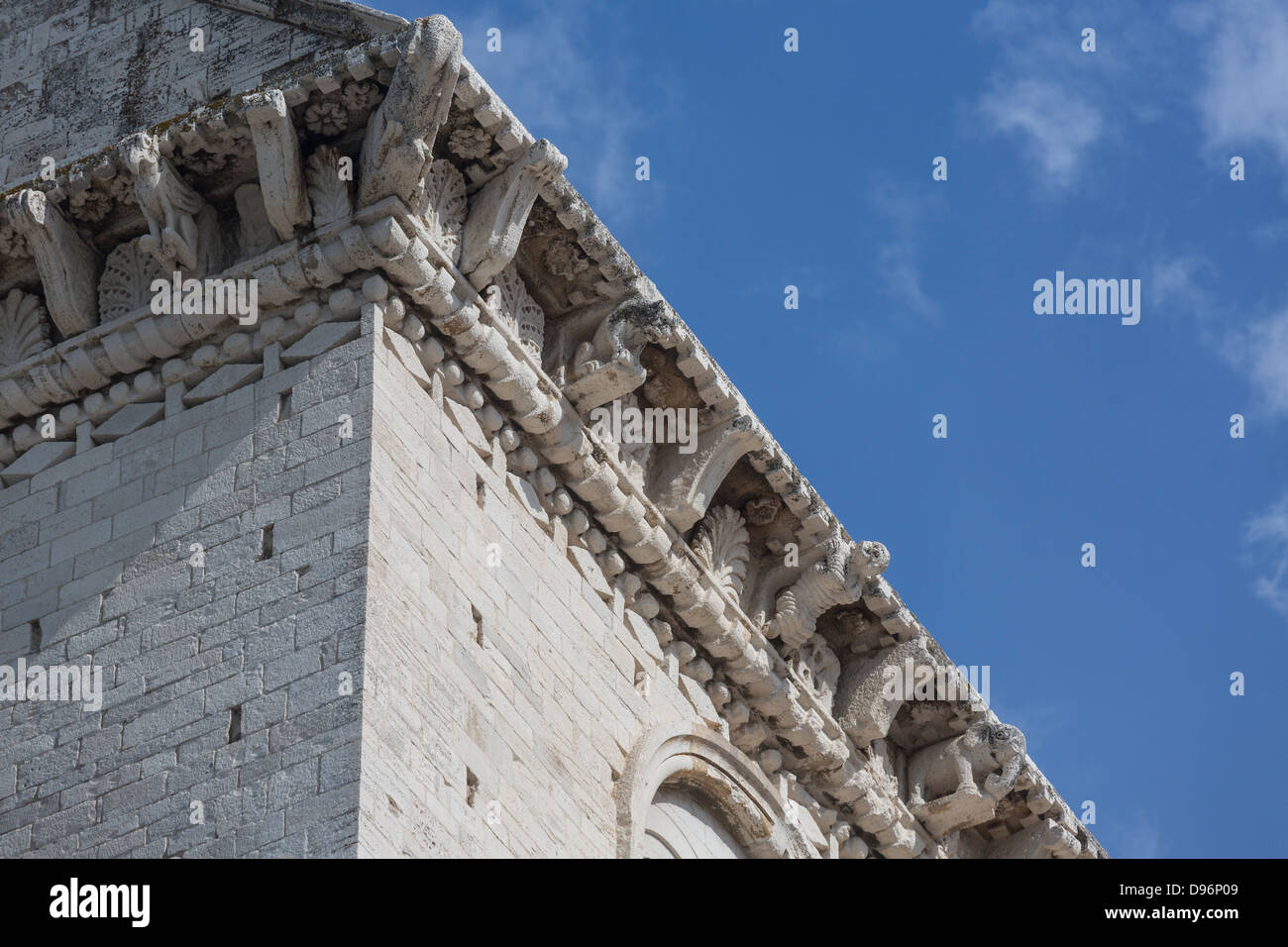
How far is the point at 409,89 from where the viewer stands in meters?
13.9

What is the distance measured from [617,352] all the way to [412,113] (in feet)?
6.44

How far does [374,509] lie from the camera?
12.9 metres

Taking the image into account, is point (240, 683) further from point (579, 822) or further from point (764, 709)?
point (764, 709)

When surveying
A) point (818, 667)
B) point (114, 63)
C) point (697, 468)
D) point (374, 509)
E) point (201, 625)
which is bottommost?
point (201, 625)

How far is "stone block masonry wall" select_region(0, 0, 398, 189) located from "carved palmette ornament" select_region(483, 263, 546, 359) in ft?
4.97

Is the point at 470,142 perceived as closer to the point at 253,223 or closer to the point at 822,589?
the point at 253,223

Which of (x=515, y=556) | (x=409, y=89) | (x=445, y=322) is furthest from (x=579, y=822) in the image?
(x=409, y=89)

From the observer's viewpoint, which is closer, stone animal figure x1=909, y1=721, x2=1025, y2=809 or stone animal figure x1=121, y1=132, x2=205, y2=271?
stone animal figure x1=121, y1=132, x2=205, y2=271

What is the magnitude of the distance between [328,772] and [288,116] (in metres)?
3.73

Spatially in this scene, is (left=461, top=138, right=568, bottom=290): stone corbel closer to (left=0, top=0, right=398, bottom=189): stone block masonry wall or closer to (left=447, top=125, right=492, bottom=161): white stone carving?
(left=447, top=125, right=492, bottom=161): white stone carving

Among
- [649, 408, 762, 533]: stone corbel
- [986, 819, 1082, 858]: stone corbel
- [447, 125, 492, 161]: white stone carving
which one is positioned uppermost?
[447, 125, 492, 161]: white stone carving

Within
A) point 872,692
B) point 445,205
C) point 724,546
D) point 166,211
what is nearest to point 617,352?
point 445,205

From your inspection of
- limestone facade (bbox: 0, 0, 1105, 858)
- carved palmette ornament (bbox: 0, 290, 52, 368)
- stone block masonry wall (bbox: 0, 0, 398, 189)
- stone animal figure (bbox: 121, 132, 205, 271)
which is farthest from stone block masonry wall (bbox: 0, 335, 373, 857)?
stone block masonry wall (bbox: 0, 0, 398, 189)

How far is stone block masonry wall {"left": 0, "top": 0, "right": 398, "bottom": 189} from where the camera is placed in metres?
15.3
